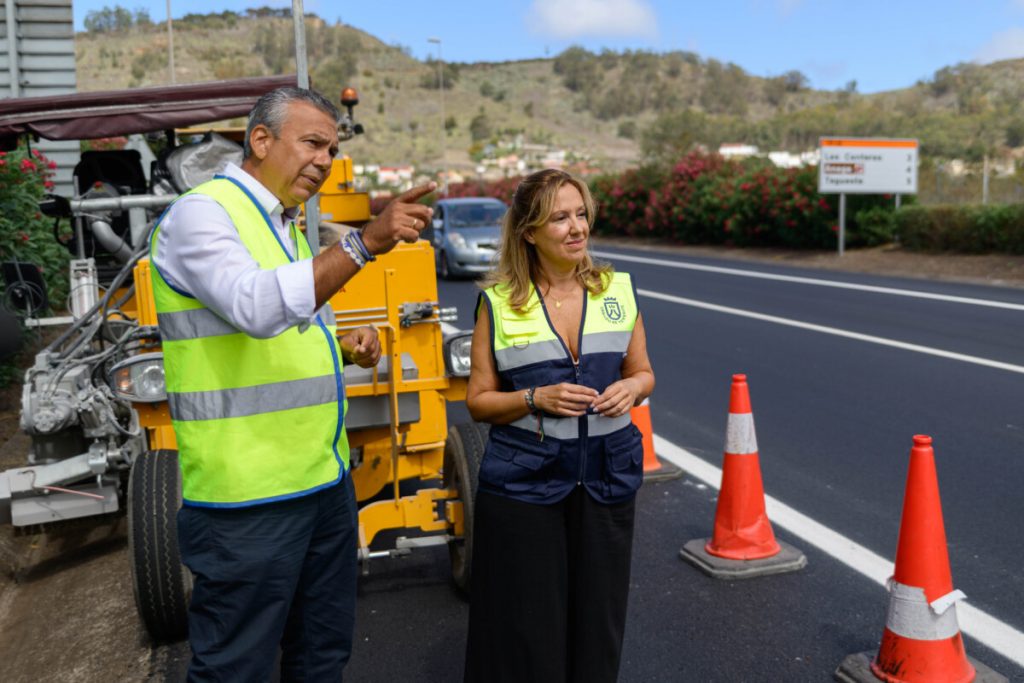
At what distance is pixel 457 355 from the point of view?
16.2ft

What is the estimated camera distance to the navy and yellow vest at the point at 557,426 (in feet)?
10.4

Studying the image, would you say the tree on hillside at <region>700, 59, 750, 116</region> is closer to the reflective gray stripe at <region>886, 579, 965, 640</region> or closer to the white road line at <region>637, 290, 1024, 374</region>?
the white road line at <region>637, 290, 1024, 374</region>

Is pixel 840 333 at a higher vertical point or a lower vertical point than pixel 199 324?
lower

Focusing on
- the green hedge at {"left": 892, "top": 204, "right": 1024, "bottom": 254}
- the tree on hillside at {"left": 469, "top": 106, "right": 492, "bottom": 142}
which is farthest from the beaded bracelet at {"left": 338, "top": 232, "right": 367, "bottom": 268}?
the tree on hillside at {"left": 469, "top": 106, "right": 492, "bottom": 142}

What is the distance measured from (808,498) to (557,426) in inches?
135

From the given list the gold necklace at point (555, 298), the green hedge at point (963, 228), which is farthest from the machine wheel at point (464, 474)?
the green hedge at point (963, 228)

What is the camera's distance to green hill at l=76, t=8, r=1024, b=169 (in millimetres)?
91438

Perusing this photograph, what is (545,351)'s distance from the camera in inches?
126

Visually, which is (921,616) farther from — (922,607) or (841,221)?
(841,221)

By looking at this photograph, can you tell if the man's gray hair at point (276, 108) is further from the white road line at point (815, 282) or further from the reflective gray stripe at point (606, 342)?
the white road line at point (815, 282)

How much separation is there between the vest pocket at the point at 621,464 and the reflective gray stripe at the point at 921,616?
1268mm

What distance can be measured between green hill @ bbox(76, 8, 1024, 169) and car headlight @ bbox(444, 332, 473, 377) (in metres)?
68.1

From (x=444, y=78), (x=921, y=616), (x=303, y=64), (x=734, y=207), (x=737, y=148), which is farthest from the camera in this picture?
(x=444, y=78)

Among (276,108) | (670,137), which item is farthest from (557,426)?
(670,137)
